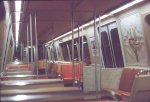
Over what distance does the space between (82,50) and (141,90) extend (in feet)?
2.53

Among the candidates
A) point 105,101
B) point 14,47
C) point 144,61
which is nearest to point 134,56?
point 144,61

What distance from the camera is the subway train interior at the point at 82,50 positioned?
1.71 meters

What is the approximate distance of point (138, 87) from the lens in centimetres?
255

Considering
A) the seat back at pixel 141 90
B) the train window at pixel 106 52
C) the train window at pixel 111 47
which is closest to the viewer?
the seat back at pixel 141 90

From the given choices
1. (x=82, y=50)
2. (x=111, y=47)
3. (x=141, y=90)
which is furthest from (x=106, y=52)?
(x=141, y=90)

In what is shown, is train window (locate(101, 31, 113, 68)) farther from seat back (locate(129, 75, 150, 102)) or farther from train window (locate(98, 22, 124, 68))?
seat back (locate(129, 75, 150, 102))

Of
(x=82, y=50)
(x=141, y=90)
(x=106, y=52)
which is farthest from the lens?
(x=106, y=52)

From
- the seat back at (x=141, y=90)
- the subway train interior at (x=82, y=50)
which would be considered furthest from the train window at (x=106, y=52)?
the seat back at (x=141, y=90)

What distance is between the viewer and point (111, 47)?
16.8 feet

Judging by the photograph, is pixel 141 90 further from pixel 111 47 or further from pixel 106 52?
pixel 106 52

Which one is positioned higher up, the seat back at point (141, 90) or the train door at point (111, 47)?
the train door at point (111, 47)

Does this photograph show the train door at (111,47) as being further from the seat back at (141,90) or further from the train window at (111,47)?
the seat back at (141,90)

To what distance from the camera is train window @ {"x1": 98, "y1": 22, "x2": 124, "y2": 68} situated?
15.6 feet

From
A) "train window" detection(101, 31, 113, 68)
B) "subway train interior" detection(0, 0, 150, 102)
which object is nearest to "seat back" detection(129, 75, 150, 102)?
"subway train interior" detection(0, 0, 150, 102)
